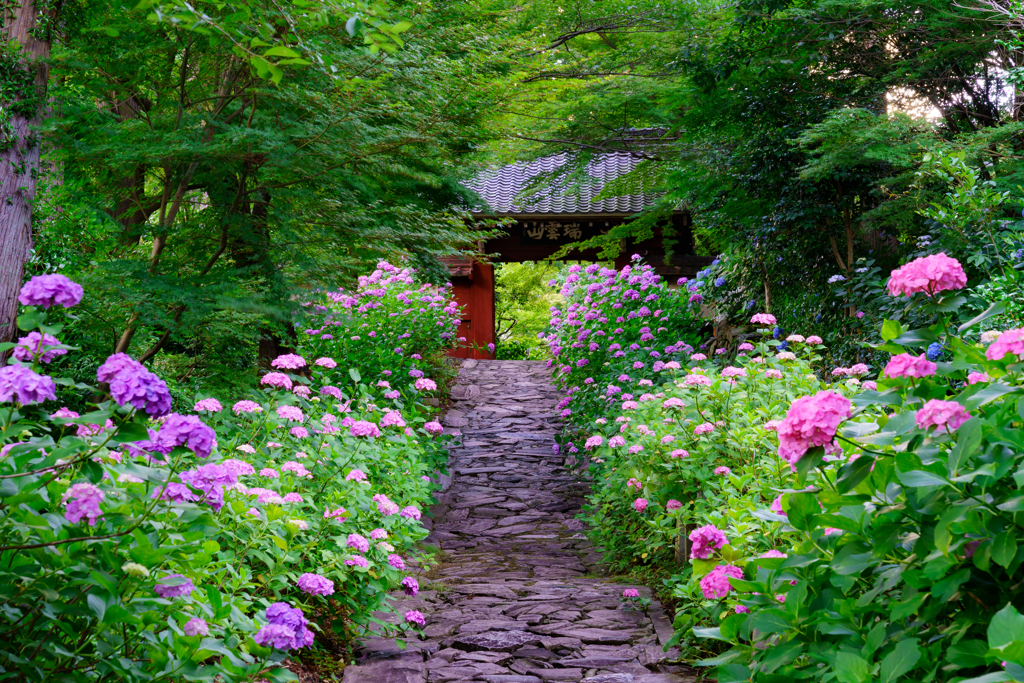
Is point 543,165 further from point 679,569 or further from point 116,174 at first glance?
point 679,569

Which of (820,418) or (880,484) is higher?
(820,418)

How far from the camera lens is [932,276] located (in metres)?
1.99

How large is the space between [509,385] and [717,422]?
7377 mm

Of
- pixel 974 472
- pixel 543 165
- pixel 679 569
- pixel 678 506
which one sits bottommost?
pixel 679 569

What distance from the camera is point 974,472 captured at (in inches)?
61.9

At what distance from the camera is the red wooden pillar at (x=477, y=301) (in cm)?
1597

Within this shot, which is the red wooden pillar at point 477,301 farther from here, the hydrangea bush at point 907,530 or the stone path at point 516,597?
the hydrangea bush at point 907,530

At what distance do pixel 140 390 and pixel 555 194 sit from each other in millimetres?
12232

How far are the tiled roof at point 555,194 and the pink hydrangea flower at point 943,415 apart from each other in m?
10.9

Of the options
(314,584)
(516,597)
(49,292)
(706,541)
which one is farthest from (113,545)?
(516,597)

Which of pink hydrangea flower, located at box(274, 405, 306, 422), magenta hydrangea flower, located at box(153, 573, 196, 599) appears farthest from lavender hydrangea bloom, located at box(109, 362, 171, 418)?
pink hydrangea flower, located at box(274, 405, 306, 422)

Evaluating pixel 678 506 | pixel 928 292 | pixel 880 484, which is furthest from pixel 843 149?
pixel 880 484

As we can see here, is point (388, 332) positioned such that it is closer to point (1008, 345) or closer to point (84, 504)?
point (84, 504)

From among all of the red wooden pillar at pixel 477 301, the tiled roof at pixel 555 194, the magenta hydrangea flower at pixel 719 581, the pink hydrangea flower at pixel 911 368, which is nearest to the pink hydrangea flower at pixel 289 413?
the magenta hydrangea flower at pixel 719 581
